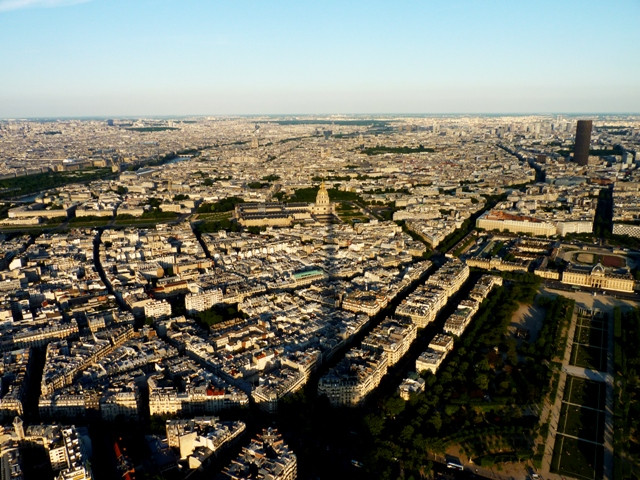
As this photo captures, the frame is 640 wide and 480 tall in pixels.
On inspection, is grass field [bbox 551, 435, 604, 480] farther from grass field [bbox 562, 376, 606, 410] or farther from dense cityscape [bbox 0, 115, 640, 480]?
grass field [bbox 562, 376, 606, 410]

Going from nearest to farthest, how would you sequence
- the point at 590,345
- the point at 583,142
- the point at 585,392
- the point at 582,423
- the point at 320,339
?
1. the point at 582,423
2. the point at 585,392
3. the point at 320,339
4. the point at 590,345
5. the point at 583,142

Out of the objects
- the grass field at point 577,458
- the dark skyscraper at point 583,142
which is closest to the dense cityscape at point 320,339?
the grass field at point 577,458

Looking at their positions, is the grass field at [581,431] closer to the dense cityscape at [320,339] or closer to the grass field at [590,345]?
the dense cityscape at [320,339]

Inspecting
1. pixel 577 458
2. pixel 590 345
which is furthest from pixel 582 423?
pixel 590 345

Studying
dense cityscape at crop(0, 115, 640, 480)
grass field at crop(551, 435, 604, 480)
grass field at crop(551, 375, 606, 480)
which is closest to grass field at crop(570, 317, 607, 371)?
dense cityscape at crop(0, 115, 640, 480)

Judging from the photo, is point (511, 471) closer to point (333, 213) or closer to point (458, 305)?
point (458, 305)

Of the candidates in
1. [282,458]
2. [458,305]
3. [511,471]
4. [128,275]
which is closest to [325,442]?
[282,458]

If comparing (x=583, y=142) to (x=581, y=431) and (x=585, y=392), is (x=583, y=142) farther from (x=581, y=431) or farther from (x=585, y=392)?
(x=581, y=431)
